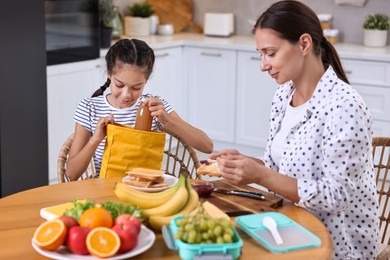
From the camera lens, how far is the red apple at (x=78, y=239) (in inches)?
66.8

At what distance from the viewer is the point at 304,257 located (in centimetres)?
178

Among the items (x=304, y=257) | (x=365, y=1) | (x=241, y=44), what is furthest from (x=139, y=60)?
(x=365, y=1)

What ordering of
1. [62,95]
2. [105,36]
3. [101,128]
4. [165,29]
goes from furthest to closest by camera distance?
[165,29] → [105,36] → [62,95] → [101,128]

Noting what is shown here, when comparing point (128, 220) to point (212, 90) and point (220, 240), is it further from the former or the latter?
point (212, 90)

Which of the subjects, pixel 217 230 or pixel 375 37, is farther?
pixel 375 37

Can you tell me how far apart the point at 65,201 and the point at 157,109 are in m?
0.55

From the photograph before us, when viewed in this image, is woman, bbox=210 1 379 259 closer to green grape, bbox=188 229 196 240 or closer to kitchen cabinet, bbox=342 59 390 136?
green grape, bbox=188 229 196 240

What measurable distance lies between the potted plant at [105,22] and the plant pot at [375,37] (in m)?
1.81

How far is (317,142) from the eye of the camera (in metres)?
2.18

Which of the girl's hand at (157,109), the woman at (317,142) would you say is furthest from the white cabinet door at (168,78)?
the woman at (317,142)

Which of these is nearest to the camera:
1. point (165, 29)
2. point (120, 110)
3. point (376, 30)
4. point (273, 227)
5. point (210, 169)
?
point (273, 227)

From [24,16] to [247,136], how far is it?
2540mm

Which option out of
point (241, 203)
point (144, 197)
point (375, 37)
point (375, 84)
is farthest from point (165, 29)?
point (144, 197)

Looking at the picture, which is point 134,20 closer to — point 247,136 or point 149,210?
point 247,136
